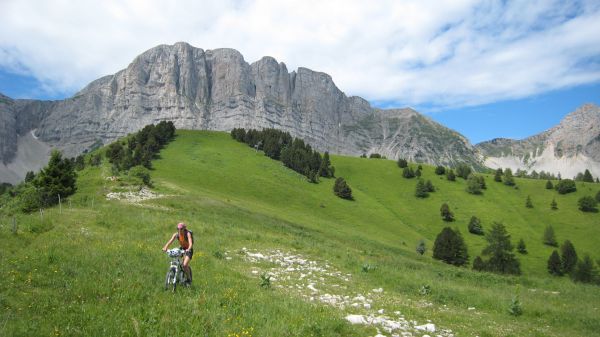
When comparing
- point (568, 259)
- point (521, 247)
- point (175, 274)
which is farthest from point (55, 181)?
point (568, 259)

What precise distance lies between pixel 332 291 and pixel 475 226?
85511mm

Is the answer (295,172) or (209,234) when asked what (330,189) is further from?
(209,234)

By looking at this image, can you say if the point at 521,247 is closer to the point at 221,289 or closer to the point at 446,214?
the point at 446,214

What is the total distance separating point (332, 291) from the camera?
17.1 m

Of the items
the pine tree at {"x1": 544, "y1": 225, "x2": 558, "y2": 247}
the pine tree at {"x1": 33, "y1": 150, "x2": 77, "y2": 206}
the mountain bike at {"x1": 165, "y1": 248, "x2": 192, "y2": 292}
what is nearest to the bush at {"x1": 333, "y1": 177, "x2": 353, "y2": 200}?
the pine tree at {"x1": 544, "y1": 225, "x2": 558, "y2": 247}

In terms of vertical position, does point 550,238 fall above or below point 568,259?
above

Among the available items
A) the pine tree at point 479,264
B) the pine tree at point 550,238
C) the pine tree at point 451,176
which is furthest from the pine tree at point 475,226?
the pine tree at point 451,176

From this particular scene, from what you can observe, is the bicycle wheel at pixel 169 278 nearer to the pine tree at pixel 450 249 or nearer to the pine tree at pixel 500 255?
the pine tree at pixel 450 249

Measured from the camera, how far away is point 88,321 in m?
9.47

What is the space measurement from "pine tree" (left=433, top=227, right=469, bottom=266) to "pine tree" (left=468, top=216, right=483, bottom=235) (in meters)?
20.5

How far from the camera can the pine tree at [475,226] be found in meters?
92.0

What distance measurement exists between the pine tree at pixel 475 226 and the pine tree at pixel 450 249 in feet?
67.3

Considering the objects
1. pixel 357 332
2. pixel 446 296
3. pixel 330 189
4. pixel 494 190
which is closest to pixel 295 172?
pixel 330 189

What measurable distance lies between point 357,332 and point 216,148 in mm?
111827
